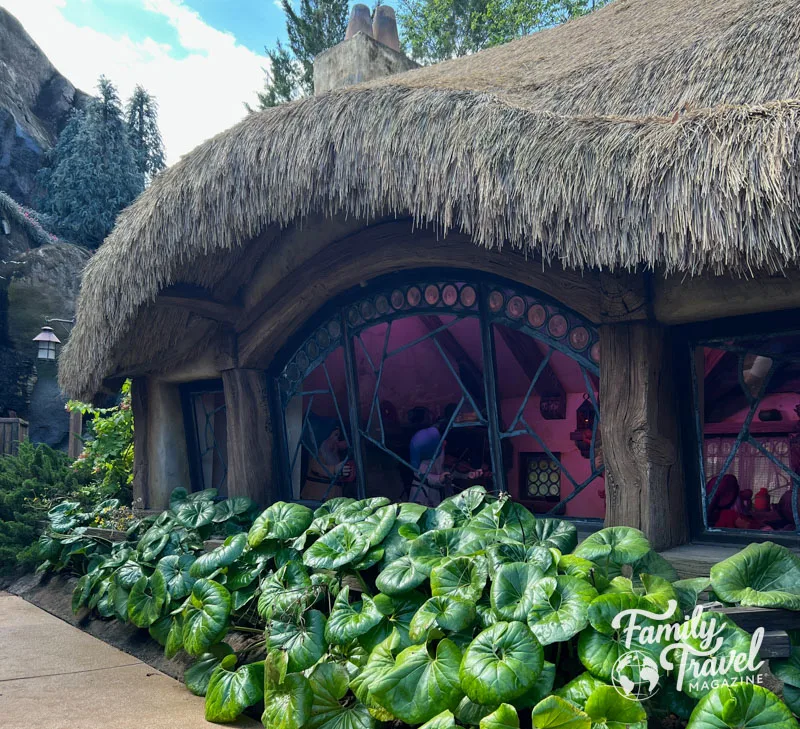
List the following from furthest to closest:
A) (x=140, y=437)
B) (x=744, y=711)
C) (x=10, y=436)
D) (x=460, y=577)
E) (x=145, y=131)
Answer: (x=145, y=131) < (x=10, y=436) < (x=140, y=437) < (x=460, y=577) < (x=744, y=711)

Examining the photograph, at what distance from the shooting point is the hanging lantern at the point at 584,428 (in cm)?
463

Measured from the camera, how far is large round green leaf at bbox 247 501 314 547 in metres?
3.26

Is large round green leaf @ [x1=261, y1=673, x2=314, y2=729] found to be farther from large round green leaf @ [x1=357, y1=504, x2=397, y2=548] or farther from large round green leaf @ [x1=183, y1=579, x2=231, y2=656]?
large round green leaf @ [x1=357, y1=504, x2=397, y2=548]

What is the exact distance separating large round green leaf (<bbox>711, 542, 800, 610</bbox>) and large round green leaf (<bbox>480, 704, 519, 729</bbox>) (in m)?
0.78

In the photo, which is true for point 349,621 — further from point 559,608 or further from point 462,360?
point 462,360

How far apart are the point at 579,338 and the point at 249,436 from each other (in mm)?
2410

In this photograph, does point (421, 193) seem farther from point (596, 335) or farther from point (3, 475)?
point (3, 475)

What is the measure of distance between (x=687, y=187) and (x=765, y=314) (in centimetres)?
87

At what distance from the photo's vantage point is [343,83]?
7363 millimetres

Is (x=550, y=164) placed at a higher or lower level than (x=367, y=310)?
higher

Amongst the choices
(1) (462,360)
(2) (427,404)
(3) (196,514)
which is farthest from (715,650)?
(2) (427,404)

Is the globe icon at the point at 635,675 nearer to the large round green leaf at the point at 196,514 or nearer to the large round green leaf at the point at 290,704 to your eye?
the large round green leaf at the point at 290,704

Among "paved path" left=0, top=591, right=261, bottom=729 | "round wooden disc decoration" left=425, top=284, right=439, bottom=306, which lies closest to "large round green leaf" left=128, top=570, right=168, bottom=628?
"paved path" left=0, top=591, right=261, bottom=729

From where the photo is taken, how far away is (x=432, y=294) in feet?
14.2
